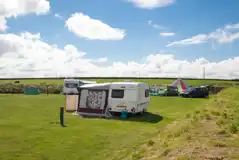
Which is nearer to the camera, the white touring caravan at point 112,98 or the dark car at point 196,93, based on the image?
the white touring caravan at point 112,98

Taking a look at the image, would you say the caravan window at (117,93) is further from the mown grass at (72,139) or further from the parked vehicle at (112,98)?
the mown grass at (72,139)

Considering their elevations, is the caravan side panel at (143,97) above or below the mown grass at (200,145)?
above

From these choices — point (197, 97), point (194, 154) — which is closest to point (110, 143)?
point (194, 154)

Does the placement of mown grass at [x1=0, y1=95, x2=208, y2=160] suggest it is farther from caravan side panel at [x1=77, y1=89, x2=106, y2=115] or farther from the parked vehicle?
caravan side panel at [x1=77, y1=89, x2=106, y2=115]

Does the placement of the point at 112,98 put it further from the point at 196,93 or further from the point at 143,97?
the point at 196,93

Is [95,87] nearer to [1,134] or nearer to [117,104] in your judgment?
[117,104]

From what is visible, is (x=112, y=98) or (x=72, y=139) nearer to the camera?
(x=72, y=139)

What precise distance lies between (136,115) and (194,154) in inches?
528

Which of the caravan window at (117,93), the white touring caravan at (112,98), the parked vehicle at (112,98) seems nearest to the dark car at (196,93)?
the parked vehicle at (112,98)

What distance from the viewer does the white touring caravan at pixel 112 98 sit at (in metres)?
Result: 19.8

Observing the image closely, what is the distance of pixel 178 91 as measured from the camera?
43438 millimetres

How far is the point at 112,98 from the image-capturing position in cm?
2027

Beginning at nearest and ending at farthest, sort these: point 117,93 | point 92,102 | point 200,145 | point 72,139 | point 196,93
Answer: point 200,145, point 72,139, point 117,93, point 92,102, point 196,93

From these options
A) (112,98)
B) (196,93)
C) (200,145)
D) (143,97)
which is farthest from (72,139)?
(196,93)
